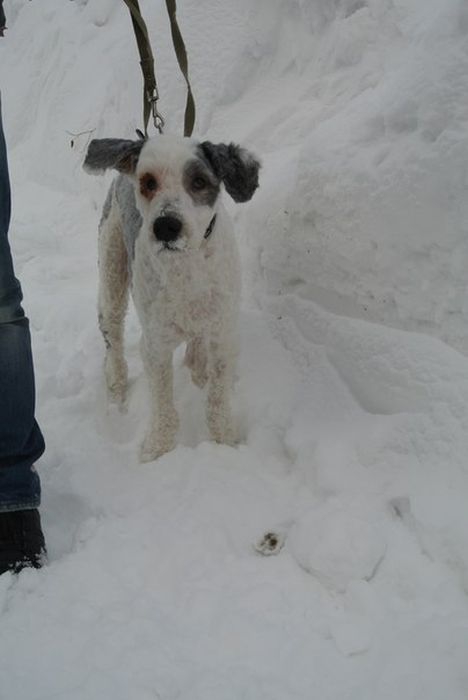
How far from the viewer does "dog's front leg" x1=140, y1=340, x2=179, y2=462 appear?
2.43 m

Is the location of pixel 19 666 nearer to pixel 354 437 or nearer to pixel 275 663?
pixel 275 663

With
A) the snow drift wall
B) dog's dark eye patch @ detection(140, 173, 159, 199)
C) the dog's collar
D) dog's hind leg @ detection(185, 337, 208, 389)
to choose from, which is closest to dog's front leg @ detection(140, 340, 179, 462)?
dog's hind leg @ detection(185, 337, 208, 389)

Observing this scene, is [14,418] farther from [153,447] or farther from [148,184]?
[148,184]

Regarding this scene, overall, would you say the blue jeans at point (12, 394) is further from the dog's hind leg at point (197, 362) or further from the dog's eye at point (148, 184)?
the dog's hind leg at point (197, 362)

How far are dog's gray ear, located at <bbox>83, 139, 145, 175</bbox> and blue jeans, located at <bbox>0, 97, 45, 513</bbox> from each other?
2.06ft

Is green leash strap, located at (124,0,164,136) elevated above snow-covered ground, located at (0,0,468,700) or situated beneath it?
elevated above

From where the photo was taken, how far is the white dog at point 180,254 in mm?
2145

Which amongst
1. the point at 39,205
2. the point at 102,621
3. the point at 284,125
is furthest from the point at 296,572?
the point at 39,205

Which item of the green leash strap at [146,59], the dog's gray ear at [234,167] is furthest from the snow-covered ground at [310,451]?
the green leash strap at [146,59]

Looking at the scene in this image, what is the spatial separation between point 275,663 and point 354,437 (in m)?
0.92

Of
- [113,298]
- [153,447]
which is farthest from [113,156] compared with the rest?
[153,447]

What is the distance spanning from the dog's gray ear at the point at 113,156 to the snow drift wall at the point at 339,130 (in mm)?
816

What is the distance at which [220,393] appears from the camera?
249 centimetres

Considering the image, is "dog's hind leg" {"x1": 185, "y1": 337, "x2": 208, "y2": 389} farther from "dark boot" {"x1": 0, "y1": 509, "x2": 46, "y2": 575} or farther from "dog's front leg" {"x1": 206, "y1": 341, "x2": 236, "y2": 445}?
"dark boot" {"x1": 0, "y1": 509, "x2": 46, "y2": 575}
